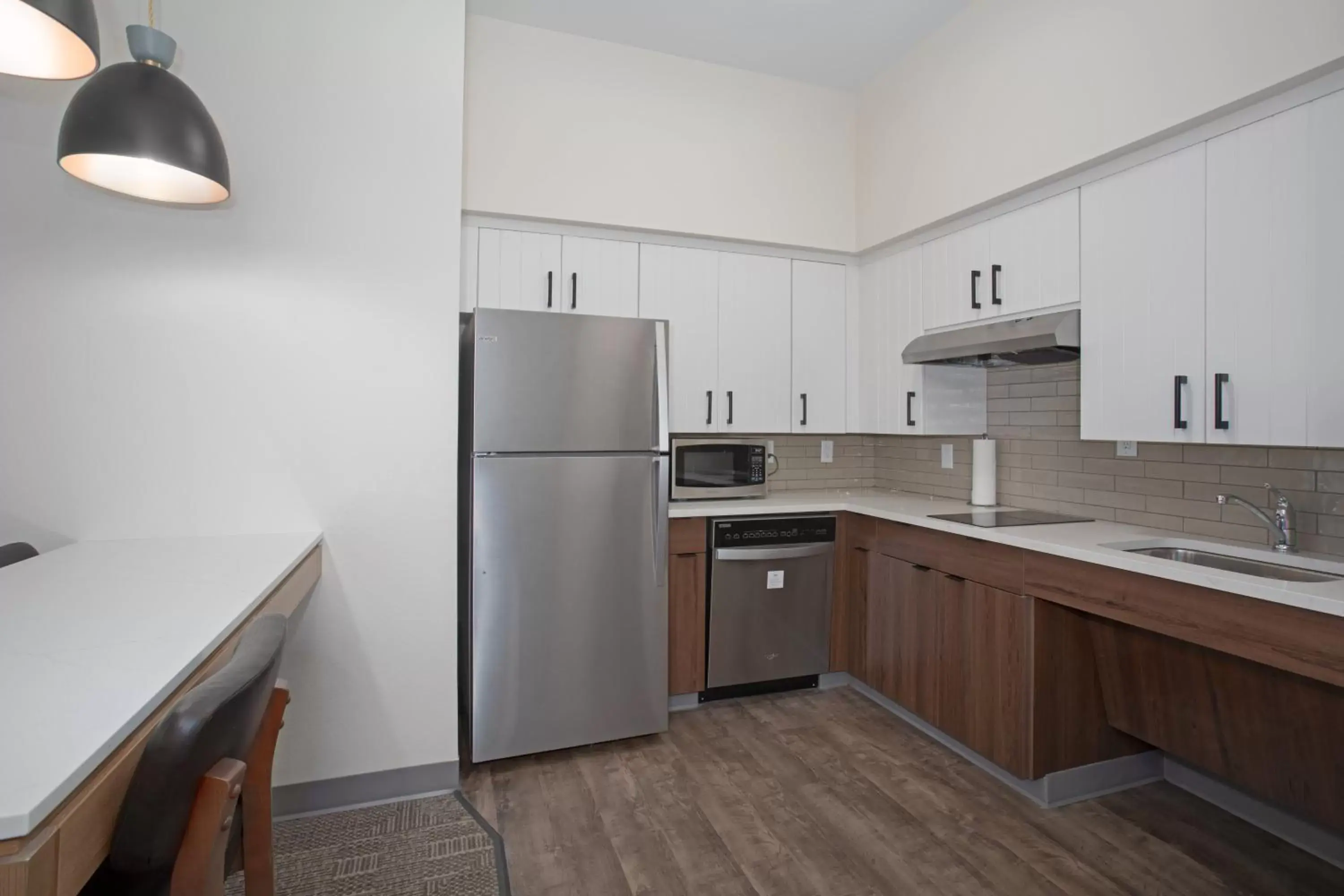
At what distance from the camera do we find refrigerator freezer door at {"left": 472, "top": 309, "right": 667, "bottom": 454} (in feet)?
8.23

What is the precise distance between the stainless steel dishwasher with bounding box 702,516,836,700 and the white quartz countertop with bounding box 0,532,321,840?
1.76m

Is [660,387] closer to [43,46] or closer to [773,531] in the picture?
[773,531]

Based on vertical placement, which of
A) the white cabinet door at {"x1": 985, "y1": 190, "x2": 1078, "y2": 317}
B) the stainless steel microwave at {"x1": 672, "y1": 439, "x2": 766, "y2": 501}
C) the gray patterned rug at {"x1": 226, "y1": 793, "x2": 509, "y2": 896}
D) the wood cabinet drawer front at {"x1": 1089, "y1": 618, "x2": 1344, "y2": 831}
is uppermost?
the white cabinet door at {"x1": 985, "y1": 190, "x2": 1078, "y2": 317}

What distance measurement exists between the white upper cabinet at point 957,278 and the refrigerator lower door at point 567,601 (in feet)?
4.86

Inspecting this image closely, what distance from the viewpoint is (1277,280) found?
1838 mm

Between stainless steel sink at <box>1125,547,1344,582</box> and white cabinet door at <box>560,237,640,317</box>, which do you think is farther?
white cabinet door at <box>560,237,640,317</box>

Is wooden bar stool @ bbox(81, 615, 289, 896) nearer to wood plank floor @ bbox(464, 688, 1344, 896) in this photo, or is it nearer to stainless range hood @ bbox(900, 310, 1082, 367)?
wood plank floor @ bbox(464, 688, 1344, 896)

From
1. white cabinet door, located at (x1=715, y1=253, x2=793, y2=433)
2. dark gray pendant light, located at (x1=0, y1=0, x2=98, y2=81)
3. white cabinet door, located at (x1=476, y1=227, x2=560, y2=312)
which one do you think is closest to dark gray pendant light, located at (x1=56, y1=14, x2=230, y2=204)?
dark gray pendant light, located at (x1=0, y1=0, x2=98, y2=81)

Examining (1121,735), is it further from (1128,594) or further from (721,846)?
(721,846)

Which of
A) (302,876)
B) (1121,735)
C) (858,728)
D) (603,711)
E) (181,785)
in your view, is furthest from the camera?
(858,728)

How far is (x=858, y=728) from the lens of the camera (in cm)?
290

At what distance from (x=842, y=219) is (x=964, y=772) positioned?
2677mm

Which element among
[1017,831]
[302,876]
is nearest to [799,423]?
[1017,831]

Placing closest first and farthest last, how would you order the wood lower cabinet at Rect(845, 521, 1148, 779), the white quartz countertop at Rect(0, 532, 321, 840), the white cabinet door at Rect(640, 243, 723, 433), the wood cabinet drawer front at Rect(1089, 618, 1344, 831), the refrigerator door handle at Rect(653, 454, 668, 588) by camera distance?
the white quartz countertop at Rect(0, 532, 321, 840), the wood cabinet drawer front at Rect(1089, 618, 1344, 831), the wood lower cabinet at Rect(845, 521, 1148, 779), the refrigerator door handle at Rect(653, 454, 668, 588), the white cabinet door at Rect(640, 243, 723, 433)
